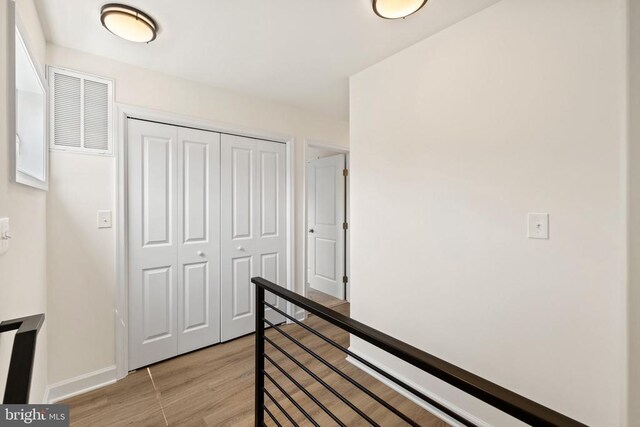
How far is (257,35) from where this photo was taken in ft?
6.11

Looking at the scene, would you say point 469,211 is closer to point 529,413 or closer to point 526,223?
point 526,223

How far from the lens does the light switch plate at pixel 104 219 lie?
207 centimetres

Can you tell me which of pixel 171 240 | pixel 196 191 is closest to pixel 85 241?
pixel 171 240

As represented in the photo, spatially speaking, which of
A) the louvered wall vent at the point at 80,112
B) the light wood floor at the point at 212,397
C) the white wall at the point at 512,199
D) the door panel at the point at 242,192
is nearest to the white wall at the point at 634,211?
the white wall at the point at 512,199

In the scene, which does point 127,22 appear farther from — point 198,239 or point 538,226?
point 538,226

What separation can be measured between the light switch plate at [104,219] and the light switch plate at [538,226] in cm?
266

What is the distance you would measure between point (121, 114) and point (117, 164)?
0.37 m

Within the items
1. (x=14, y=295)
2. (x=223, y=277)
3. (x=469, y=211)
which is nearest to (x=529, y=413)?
(x=469, y=211)

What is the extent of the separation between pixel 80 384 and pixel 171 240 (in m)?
1.12

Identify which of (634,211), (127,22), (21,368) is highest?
(127,22)

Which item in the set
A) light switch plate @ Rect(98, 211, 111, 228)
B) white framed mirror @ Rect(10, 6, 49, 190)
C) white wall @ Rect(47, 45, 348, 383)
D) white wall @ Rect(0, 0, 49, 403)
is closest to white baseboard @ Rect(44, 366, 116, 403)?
white wall @ Rect(47, 45, 348, 383)

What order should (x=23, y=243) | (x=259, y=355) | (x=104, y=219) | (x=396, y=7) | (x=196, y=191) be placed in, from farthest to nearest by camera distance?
(x=196, y=191) → (x=104, y=219) → (x=396, y=7) → (x=259, y=355) → (x=23, y=243)

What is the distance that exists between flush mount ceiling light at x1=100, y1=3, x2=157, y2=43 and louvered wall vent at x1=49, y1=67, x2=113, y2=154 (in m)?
0.51

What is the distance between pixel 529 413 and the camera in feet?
Answer: 1.74
